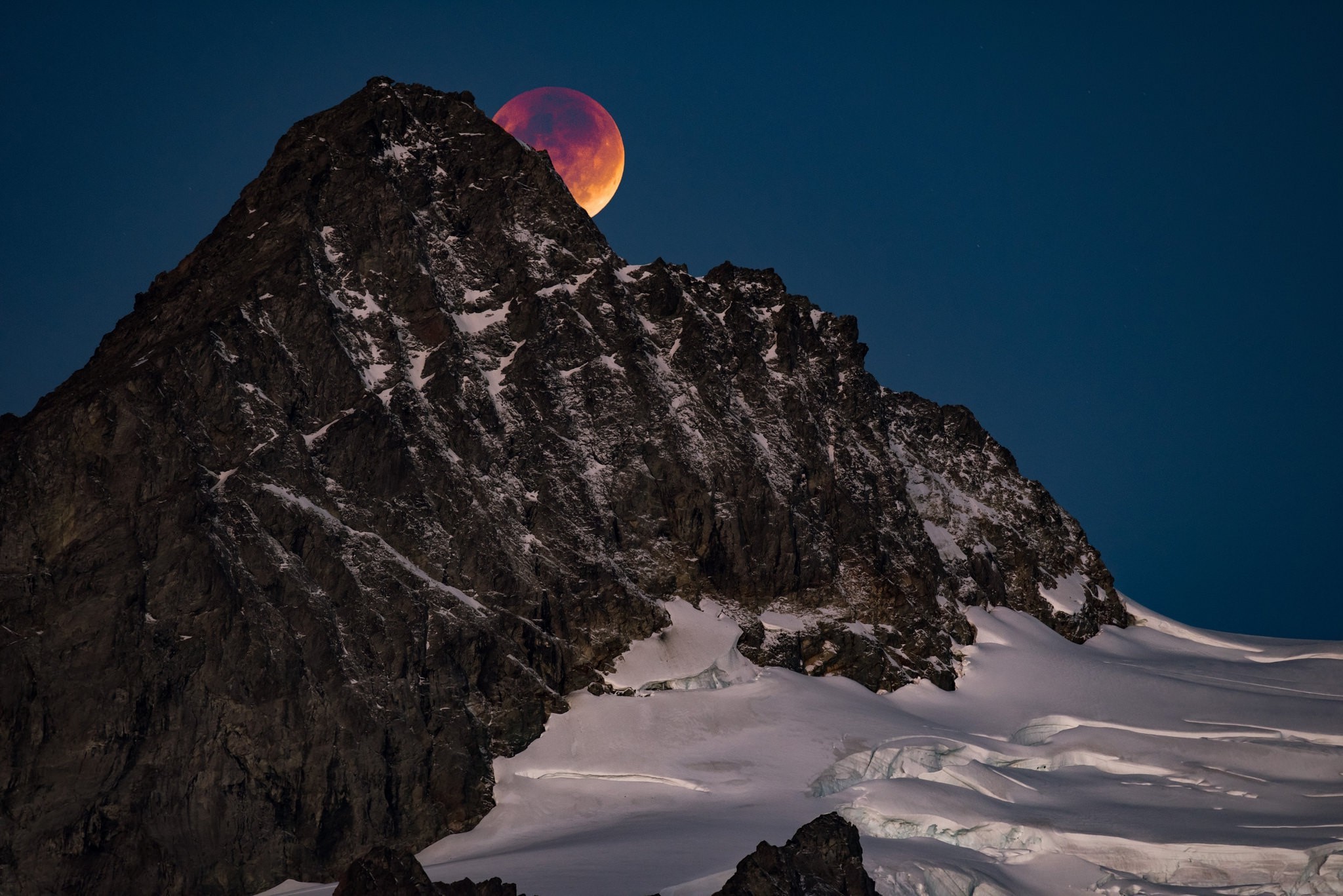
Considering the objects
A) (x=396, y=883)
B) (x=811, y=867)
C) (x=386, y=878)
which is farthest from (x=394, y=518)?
(x=811, y=867)

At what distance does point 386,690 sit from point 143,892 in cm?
1672

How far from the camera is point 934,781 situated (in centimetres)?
9350

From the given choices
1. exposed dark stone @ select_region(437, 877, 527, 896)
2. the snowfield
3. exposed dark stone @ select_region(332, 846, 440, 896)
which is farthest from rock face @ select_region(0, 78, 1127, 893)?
exposed dark stone @ select_region(437, 877, 527, 896)

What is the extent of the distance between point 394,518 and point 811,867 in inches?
1681

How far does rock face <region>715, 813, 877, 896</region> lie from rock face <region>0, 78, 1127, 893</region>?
2814 cm

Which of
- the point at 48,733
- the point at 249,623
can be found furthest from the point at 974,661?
the point at 48,733

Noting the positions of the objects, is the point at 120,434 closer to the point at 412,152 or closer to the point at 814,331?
the point at 412,152

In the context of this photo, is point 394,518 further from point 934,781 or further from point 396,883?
point 396,883

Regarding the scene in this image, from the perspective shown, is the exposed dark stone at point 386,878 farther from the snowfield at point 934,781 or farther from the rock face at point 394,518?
the rock face at point 394,518

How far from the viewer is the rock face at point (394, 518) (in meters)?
84.4

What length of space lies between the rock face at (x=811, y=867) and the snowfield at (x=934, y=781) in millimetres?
6417

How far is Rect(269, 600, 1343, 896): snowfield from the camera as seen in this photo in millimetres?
80375

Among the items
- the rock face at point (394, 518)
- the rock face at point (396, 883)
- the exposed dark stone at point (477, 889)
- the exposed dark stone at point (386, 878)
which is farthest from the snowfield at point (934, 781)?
the exposed dark stone at point (386, 878)

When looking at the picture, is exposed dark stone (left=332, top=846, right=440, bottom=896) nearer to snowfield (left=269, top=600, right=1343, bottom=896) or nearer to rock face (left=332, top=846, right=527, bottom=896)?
rock face (left=332, top=846, right=527, bottom=896)
